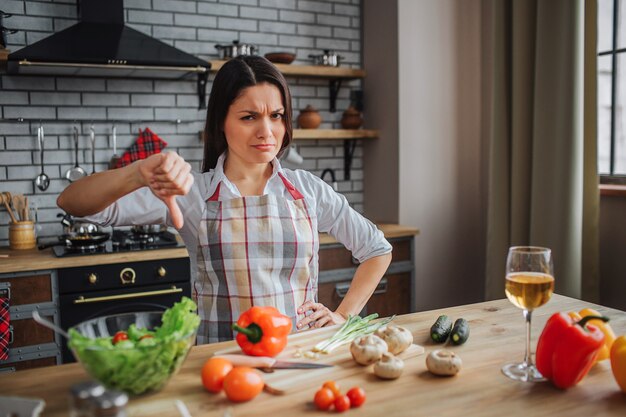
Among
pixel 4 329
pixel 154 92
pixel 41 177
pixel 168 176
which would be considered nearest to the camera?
pixel 168 176

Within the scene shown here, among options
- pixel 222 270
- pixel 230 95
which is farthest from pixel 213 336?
pixel 230 95

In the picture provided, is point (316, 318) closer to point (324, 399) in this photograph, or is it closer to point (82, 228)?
point (324, 399)

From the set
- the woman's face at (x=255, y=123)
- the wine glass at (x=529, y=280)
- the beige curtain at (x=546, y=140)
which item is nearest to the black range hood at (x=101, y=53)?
the woman's face at (x=255, y=123)

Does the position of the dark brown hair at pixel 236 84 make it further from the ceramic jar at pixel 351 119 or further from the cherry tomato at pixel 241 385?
the ceramic jar at pixel 351 119

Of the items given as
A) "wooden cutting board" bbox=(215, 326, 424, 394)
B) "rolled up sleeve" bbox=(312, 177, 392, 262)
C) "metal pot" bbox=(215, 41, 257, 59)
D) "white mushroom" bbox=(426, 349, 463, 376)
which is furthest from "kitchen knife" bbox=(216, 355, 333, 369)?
"metal pot" bbox=(215, 41, 257, 59)

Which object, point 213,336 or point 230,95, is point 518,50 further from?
point 213,336

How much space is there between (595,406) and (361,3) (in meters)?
3.67

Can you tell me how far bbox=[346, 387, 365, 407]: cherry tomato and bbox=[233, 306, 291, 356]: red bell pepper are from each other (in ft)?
0.89

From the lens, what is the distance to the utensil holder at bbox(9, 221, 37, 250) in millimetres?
3303

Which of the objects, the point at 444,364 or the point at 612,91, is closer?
the point at 444,364

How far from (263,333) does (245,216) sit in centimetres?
56

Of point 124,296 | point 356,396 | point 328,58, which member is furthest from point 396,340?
point 328,58

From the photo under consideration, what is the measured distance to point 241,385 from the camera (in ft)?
3.84

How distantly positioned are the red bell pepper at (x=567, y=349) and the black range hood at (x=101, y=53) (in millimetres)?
2534
